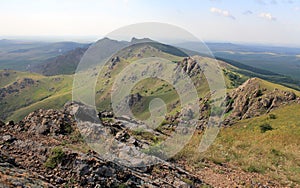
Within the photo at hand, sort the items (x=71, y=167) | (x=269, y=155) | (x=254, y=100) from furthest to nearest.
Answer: (x=254, y=100)
(x=269, y=155)
(x=71, y=167)

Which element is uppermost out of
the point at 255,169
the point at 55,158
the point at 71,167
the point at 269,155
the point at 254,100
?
the point at 55,158

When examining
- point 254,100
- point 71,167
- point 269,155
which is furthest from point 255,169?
point 254,100

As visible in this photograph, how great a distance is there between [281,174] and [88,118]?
1653 cm

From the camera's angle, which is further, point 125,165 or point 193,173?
point 193,173

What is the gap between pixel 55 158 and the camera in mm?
13602

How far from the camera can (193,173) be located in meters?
18.1

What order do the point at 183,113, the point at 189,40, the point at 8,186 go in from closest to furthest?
the point at 8,186 < the point at 189,40 < the point at 183,113

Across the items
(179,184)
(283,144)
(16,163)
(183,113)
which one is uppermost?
(16,163)

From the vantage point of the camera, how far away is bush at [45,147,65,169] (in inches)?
526

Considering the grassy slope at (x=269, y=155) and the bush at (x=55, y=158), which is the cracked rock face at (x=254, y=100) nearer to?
the grassy slope at (x=269, y=155)

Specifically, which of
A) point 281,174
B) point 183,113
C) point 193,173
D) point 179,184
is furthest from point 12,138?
point 183,113

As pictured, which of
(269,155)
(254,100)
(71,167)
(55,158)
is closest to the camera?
(71,167)

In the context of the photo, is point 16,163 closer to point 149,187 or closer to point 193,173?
point 149,187

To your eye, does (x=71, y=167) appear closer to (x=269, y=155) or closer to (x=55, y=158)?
(x=55, y=158)
